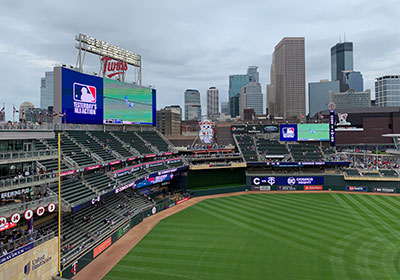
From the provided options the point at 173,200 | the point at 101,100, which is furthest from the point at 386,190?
the point at 101,100

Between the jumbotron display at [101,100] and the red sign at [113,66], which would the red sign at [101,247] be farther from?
the red sign at [113,66]

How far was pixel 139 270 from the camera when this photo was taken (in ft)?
60.1

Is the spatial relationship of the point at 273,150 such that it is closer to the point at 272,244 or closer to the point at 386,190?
the point at 386,190

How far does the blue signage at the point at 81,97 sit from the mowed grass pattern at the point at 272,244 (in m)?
17.5

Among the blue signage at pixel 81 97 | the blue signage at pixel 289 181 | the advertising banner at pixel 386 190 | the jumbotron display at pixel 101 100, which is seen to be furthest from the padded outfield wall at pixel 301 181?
the blue signage at pixel 81 97

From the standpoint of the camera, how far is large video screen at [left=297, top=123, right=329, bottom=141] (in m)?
52.5

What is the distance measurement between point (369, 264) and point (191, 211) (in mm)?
19596

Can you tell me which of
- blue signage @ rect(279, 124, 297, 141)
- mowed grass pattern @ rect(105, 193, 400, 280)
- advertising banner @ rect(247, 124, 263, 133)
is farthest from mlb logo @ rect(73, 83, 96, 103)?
blue signage @ rect(279, 124, 297, 141)

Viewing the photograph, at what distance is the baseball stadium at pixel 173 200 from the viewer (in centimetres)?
1708

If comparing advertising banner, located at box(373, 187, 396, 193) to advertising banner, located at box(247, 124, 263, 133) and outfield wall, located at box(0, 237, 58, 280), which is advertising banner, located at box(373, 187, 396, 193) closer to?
advertising banner, located at box(247, 124, 263, 133)

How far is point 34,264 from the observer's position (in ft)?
48.1

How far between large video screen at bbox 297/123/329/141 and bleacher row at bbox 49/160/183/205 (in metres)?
34.8

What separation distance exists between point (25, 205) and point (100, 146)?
61.6 feet

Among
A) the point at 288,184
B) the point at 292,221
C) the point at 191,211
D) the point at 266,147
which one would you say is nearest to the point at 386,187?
the point at 288,184
